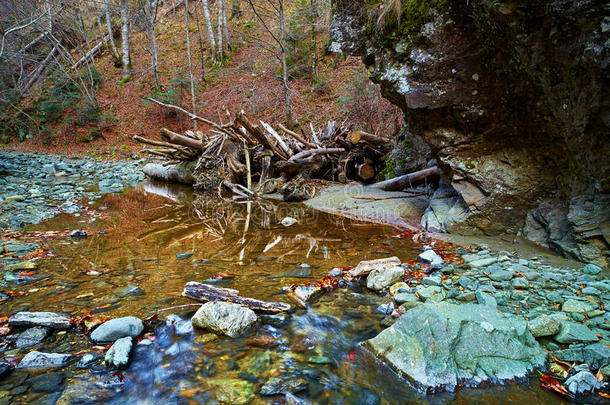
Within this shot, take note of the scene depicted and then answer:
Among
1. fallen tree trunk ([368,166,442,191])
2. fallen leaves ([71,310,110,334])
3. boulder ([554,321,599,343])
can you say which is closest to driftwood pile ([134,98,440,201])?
fallen tree trunk ([368,166,442,191])

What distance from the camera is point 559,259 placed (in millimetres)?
3758

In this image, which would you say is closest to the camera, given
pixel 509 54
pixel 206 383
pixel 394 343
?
pixel 206 383

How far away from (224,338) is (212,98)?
20.5 meters

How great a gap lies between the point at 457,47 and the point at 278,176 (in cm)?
Result: 624

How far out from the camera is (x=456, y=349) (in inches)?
83.6

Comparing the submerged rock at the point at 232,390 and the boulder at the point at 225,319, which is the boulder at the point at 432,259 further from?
the submerged rock at the point at 232,390

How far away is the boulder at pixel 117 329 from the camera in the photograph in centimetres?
242

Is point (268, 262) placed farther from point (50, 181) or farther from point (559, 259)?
point (50, 181)

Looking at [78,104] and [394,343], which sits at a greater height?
[78,104]

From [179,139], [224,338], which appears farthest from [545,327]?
[179,139]

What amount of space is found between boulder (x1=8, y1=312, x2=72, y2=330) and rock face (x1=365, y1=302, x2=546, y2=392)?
8.27 ft

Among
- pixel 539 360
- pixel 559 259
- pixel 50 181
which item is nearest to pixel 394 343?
pixel 539 360

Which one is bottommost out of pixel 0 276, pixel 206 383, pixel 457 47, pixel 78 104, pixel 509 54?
pixel 206 383

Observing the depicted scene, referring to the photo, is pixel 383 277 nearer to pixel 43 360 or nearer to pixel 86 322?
pixel 86 322
